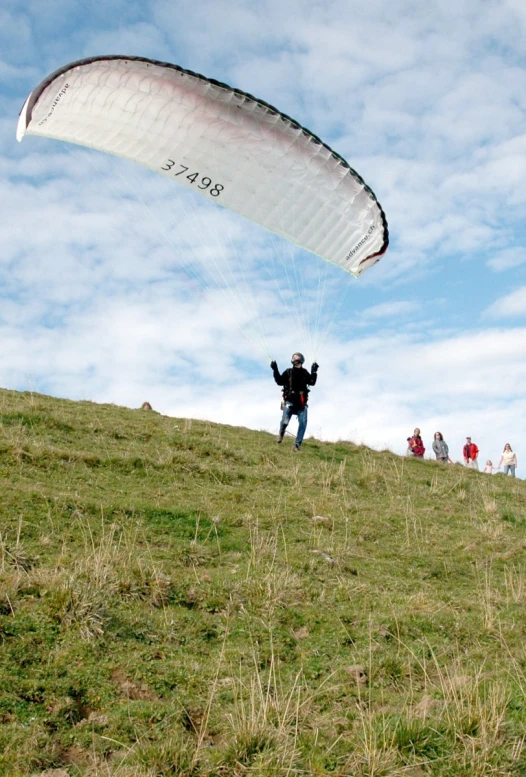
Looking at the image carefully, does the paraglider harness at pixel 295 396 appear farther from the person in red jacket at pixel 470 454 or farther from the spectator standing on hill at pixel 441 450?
the person in red jacket at pixel 470 454

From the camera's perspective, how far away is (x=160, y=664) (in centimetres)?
589

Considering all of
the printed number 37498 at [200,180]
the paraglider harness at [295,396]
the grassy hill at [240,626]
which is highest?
the printed number 37498 at [200,180]

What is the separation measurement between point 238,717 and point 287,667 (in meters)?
1.35

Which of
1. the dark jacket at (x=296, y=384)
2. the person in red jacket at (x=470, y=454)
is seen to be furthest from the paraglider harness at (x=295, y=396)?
the person in red jacket at (x=470, y=454)

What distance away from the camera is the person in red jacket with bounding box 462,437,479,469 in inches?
1016

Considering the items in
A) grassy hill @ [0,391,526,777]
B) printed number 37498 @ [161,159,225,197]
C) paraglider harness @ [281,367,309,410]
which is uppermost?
printed number 37498 @ [161,159,225,197]

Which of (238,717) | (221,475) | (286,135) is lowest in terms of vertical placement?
(238,717)

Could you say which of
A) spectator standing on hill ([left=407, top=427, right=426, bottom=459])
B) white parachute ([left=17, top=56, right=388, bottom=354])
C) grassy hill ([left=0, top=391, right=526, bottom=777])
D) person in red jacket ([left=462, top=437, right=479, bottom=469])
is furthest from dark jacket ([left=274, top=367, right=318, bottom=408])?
person in red jacket ([left=462, top=437, right=479, bottom=469])

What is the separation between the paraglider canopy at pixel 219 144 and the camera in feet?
44.2

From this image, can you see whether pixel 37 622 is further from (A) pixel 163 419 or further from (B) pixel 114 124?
(A) pixel 163 419

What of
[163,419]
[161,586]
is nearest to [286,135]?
[163,419]

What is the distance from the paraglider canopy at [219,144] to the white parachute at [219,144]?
18mm

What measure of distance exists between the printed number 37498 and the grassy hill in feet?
17.5

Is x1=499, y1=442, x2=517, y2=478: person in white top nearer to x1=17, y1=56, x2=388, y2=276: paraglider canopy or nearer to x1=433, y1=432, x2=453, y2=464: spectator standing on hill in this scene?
x1=433, y1=432, x2=453, y2=464: spectator standing on hill
